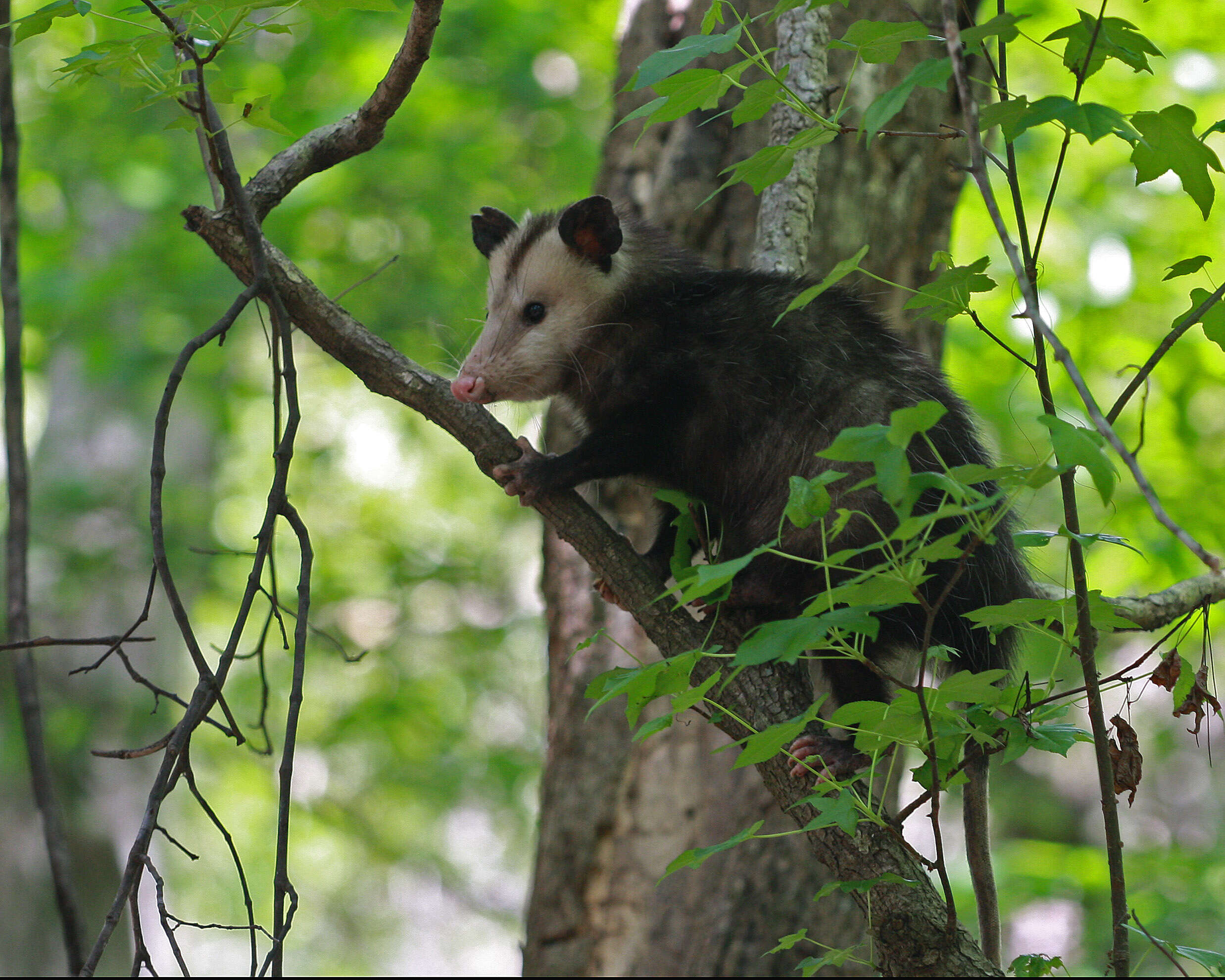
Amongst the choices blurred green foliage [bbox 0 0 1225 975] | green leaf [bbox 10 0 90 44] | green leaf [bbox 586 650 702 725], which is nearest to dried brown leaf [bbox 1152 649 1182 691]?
green leaf [bbox 586 650 702 725]

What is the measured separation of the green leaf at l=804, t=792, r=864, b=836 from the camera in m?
1.34

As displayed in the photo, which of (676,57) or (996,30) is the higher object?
(676,57)

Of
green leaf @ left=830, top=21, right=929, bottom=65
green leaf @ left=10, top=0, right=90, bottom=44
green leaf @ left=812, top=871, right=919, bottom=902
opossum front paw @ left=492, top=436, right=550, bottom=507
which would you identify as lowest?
green leaf @ left=812, top=871, right=919, bottom=902

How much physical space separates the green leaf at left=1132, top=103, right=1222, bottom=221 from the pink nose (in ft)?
4.36

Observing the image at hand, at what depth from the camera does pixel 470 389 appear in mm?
2236

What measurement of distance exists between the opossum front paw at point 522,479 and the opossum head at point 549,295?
1.23ft

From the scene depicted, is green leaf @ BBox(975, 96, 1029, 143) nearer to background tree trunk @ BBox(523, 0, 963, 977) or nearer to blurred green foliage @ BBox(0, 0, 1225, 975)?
background tree trunk @ BBox(523, 0, 963, 977)

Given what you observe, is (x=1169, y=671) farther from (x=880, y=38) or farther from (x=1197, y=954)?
(x=880, y=38)

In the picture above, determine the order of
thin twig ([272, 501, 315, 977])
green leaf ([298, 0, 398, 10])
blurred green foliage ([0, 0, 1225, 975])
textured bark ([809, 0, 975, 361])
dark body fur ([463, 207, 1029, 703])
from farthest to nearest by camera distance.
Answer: blurred green foliage ([0, 0, 1225, 975])
textured bark ([809, 0, 975, 361])
dark body fur ([463, 207, 1029, 703])
green leaf ([298, 0, 398, 10])
thin twig ([272, 501, 315, 977])

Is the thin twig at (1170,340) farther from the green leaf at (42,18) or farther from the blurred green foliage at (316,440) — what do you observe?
the blurred green foliage at (316,440)

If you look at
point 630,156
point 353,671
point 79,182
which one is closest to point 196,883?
point 353,671

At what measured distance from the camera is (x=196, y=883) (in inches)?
445

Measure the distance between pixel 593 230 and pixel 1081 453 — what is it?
5.54ft

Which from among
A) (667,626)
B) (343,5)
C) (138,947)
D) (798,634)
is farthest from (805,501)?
(343,5)
